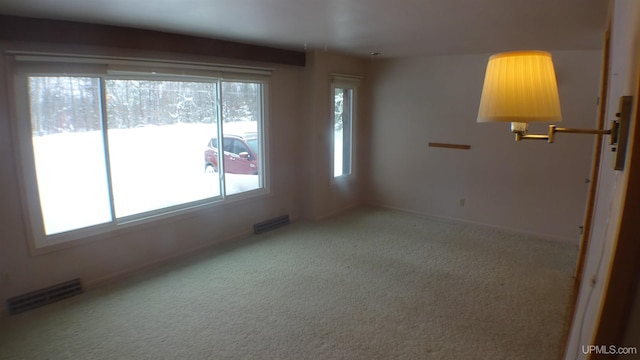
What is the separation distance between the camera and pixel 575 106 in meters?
4.45

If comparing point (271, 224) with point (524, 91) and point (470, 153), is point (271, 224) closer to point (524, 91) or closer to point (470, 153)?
point (470, 153)

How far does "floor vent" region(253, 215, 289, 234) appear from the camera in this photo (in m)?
4.94

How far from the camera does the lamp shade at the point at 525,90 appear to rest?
54.3 inches

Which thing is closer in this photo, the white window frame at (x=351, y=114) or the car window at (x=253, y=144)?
the car window at (x=253, y=144)

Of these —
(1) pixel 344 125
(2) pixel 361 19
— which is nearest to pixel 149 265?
(2) pixel 361 19

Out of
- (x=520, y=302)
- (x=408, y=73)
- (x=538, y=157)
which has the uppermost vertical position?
(x=408, y=73)

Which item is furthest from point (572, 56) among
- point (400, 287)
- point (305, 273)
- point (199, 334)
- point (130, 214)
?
point (130, 214)

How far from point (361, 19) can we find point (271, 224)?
297 cm

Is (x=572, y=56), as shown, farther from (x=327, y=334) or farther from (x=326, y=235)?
(x=327, y=334)

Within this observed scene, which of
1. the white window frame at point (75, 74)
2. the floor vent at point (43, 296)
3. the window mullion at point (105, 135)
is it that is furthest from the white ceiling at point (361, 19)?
the floor vent at point (43, 296)

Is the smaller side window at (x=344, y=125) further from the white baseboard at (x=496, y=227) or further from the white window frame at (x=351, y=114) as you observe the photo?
the white baseboard at (x=496, y=227)

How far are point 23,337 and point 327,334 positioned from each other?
2115 millimetres

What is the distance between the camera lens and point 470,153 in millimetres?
5270

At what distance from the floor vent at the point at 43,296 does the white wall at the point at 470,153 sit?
14.0 feet
